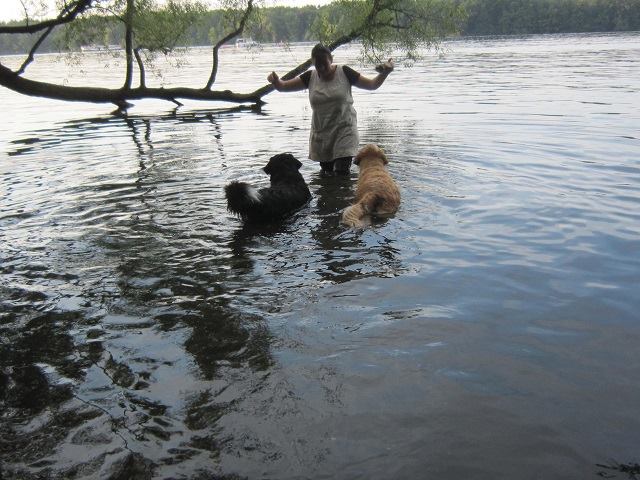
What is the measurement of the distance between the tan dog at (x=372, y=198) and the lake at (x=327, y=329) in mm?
196

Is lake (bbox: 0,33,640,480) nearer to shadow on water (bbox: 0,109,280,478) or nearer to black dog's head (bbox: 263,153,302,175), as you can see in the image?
shadow on water (bbox: 0,109,280,478)

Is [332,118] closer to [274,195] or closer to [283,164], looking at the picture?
[283,164]

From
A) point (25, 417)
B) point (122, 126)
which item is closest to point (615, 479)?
point (25, 417)

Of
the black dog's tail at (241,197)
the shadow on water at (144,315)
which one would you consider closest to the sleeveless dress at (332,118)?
the shadow on water at (144,315)

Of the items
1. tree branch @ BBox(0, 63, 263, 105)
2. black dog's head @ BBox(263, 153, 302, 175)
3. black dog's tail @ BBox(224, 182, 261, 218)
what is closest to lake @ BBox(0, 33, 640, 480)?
black dog's tail @ BBox(224, 182, 261, 218)

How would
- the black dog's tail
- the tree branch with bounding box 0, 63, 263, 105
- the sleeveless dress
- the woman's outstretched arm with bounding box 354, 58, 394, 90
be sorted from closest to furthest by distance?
the black dog's tail < the tree branch with bounding box 0, 63, 263, 105 < the woman's outstretched arm with bounding box 354, 58, 394, 90 < the sleeveless dress

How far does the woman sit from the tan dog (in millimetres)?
1325

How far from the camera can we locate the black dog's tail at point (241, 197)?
20.7ft

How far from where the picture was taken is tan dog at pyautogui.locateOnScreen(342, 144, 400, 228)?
6.71 meters

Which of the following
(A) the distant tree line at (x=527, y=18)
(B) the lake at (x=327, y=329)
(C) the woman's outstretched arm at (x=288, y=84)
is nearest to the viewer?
(B) the lake at (x=327, y=329)

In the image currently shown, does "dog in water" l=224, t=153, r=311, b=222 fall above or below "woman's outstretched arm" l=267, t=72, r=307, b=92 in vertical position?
below

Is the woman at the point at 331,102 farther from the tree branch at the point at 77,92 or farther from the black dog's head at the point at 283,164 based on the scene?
the tree branch at the point at 77,92

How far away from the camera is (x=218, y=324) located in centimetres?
428

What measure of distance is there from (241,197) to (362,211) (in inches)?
59.6
